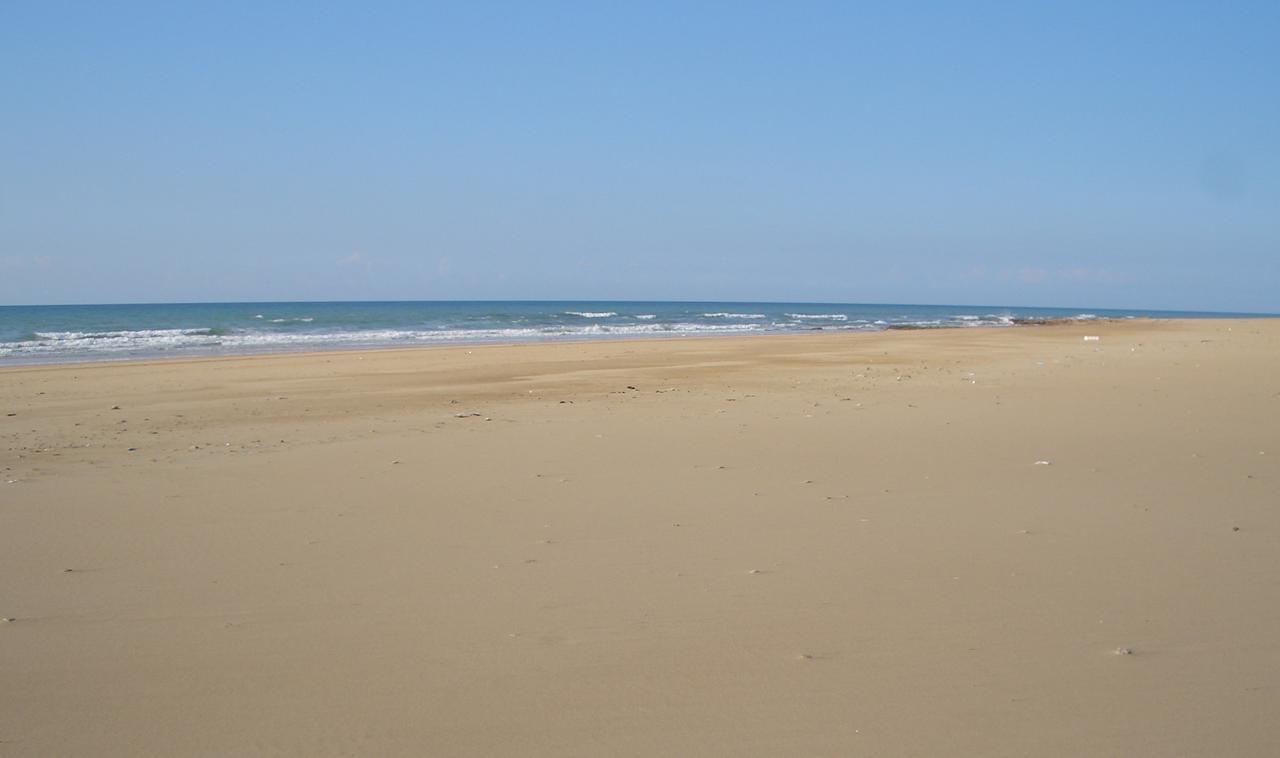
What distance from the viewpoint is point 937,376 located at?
576 inches

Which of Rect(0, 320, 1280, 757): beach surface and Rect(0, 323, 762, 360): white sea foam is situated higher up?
Rect(0, 323, 762, 360): white sea foam

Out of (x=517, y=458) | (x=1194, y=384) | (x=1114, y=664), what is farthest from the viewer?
(x=1194, y=384)

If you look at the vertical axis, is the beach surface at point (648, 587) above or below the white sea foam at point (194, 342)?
below

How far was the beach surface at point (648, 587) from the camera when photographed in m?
2.98

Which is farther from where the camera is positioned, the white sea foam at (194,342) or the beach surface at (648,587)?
the white sea foam at (194,342)

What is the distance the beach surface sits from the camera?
2.98 meters

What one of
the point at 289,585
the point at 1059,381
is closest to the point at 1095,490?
the point at 289,585

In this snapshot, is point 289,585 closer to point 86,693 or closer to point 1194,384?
point 86,693

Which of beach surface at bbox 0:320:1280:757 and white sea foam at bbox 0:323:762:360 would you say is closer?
beach surface at bbox 0:320:1280:757

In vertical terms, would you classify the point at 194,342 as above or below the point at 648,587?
above

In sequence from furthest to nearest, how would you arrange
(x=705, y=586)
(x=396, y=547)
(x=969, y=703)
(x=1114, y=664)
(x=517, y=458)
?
(x=517, y=458), (x=396, y=547), (x=705, y=586), (x=1114, y=664), (x=969, y=703)

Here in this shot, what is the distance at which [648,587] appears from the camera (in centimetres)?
427

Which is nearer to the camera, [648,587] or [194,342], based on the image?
[648,587]

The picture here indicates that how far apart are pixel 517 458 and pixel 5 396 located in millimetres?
10025
